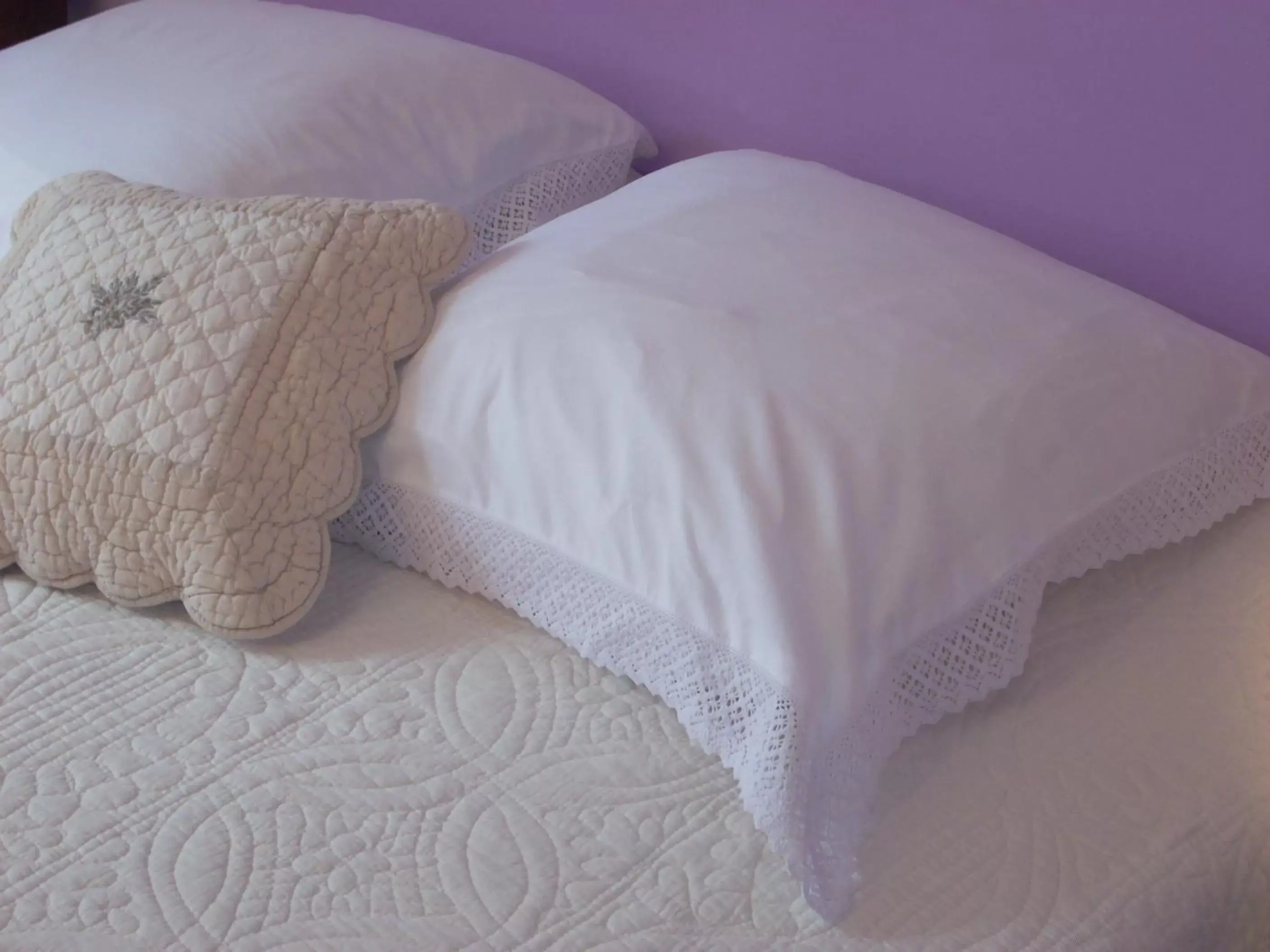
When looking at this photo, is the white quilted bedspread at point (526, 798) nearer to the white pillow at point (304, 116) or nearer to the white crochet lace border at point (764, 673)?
the white crochet lace border at point (764, 673)

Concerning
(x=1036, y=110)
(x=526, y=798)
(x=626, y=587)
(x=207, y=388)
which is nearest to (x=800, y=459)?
(x=626, y=587)

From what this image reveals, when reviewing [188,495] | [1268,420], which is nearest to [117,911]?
[188,495]

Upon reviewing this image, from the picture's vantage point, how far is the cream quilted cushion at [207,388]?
964 mm

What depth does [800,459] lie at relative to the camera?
904 mm

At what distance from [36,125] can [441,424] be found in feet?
2.00

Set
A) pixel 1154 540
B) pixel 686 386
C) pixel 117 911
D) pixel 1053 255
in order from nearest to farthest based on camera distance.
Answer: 1. pixel 117 911
2. pixel 686 386
3. pixel 1154 540
4. pixel 1053 255

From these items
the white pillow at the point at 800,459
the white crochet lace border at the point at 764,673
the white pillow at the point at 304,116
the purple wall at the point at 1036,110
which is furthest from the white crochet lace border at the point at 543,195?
the white crochet lace border at the point at 764,673

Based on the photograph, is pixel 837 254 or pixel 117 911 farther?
pixel 837 254

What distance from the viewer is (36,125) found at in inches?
52.5

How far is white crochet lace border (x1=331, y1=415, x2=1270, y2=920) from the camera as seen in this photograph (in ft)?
2.71

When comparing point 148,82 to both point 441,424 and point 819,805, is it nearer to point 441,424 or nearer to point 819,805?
point 441,424

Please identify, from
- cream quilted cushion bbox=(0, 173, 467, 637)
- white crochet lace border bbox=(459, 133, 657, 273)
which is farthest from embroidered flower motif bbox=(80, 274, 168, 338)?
white crochet lace border bbox=(459, 133, 657, 273)

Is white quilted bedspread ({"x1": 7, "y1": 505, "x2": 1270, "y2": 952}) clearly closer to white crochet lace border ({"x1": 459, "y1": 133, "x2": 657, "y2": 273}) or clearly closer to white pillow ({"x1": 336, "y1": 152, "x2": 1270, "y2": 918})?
white pillow ({"x1": 336, "y1": 152, "x2": 1270, "y2": 918})

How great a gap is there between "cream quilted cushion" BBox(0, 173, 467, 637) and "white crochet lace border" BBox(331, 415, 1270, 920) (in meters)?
0.10
